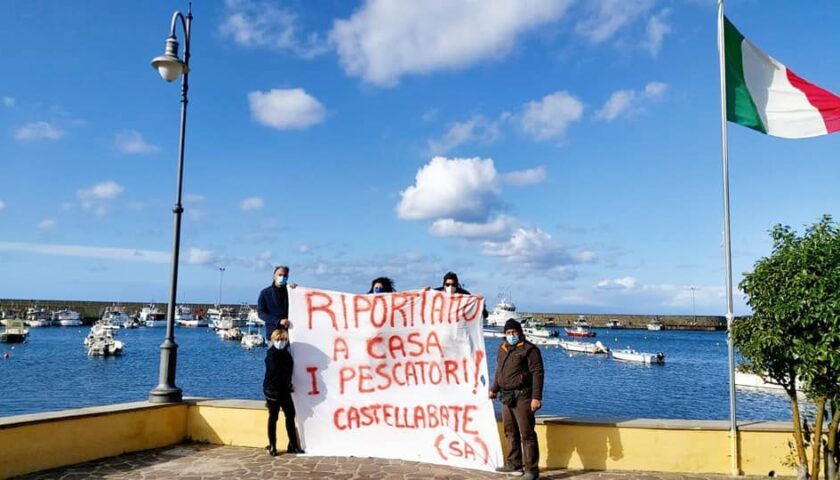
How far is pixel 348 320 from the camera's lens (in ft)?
27.0

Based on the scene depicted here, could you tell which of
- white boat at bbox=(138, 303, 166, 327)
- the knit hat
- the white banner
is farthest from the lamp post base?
white boat at bbox=(138, 303, 166, 327)

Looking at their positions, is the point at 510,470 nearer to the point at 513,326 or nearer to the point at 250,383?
the point at 513,326

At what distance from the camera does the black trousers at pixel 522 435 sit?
6.95 m

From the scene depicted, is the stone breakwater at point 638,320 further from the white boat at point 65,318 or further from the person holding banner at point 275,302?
the person holding banner at point 275,302

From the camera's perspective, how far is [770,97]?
839 cm

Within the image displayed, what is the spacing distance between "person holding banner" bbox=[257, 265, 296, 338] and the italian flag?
6.86 m

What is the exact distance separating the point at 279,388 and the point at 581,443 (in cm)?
412

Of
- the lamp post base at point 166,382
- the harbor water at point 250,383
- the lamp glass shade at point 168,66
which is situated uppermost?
the lamp glass shade at point 168,66

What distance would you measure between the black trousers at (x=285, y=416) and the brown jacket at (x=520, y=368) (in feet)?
9.66

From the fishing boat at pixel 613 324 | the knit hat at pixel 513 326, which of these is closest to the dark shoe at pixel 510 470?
the knit hat at pixel 513 326

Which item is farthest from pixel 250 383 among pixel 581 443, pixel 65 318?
pixel 65 318

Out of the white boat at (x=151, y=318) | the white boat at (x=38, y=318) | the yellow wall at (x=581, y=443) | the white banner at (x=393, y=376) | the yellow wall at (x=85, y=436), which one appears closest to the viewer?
the yellow wall at (x=85, y=436)

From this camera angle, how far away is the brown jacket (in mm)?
7062

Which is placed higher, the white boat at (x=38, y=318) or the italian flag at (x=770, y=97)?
the italian flag at (x=770, y=97)
